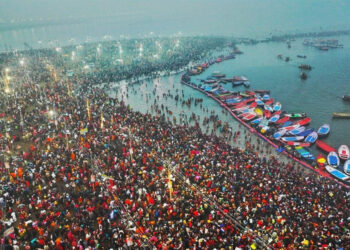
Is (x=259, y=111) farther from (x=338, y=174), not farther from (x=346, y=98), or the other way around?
(x=346, y=98)

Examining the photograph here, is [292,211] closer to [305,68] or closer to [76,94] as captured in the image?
[76,94]

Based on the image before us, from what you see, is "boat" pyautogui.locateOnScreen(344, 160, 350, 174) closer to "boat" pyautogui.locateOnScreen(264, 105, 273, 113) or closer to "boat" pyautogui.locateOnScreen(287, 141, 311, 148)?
"boat" pyautogui.locateOnScreen(287, 141, 311, 148)

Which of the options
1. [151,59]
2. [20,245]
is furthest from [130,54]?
[20,245]

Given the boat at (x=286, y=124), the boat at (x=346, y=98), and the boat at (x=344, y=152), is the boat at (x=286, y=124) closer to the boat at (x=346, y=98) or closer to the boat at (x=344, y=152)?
the boat at (x=344, y=152)

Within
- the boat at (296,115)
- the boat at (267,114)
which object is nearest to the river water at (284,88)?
the boat at (296,115)

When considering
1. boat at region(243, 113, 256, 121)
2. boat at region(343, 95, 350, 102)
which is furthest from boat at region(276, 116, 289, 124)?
boat at region(343, 95, 350, 102)
